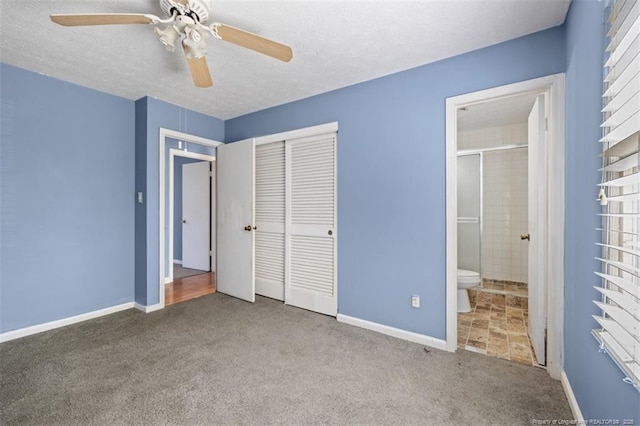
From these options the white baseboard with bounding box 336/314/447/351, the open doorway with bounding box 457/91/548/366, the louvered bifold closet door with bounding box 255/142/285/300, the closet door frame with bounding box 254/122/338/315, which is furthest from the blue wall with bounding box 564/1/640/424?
the louvered bifold closet door with bounding box 255/142/285/300

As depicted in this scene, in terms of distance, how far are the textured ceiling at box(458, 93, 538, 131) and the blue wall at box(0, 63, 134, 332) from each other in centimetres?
399

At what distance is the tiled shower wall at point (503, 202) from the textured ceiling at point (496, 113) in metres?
0.20

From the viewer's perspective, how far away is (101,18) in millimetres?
1473

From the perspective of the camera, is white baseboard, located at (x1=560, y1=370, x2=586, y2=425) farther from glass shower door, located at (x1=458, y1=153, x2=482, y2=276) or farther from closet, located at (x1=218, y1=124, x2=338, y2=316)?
glass shower door, located at (x1=458, y1=153, x2=482, y2=276)

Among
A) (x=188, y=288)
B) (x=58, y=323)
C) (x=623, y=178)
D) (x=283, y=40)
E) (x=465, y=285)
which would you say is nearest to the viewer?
(x=623, y=178)

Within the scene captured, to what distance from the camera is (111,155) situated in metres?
3.14

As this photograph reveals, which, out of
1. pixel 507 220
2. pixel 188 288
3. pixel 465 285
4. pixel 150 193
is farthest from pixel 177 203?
pixel 507 220

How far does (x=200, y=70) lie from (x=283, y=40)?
0.65m

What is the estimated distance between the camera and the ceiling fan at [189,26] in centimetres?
147

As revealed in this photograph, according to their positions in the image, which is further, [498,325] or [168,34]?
[498,325]

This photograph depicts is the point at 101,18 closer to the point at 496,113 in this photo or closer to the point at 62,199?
the point at 62,199

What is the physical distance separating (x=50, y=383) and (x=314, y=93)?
10.6 ft

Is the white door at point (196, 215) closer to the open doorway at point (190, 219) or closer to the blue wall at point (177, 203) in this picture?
the open doorway at point (190, 219)

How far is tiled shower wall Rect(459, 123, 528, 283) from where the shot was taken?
4.05 metres
